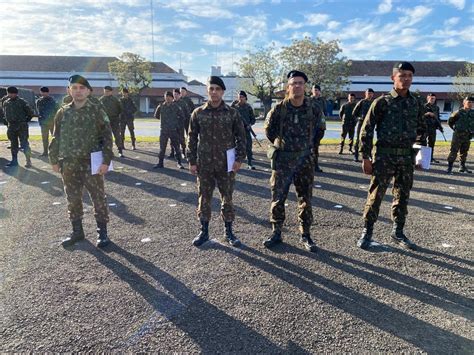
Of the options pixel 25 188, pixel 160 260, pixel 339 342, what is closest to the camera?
pixel 339 342

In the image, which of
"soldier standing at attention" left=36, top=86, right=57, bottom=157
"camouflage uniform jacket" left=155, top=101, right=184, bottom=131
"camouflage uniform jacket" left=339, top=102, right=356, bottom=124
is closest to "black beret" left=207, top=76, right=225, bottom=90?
"camouflage uniform jacket" left=155, top=101, right=184, bottom=131

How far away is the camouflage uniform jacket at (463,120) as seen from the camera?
8480 mm

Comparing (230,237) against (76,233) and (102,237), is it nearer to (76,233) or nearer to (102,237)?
(102,237)

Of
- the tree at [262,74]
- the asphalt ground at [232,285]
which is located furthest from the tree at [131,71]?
the asphalt ground at [232,285]

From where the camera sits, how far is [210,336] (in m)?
2.53

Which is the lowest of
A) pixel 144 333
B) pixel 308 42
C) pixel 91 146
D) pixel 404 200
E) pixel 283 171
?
pixel 144 333

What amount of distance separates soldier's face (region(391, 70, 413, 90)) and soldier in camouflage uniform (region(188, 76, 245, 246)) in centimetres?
188

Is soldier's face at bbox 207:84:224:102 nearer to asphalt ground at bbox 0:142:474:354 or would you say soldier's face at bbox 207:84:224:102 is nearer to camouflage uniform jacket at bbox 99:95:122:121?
asphalt ground at bbox 0:142:474:354

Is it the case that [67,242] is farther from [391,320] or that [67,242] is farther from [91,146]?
[391,320]

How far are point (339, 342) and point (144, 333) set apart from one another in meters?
1.47

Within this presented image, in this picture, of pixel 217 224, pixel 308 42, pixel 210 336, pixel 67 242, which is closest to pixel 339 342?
pixel 210 336

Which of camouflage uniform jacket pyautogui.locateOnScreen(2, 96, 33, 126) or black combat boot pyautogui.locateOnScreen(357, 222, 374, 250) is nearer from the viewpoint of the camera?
black combat boot pyautogui.locateOnScreen(357, 222, 374, 250)

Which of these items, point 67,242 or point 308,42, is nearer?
point 67,242

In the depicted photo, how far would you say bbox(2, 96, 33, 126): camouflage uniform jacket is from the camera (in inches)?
328
